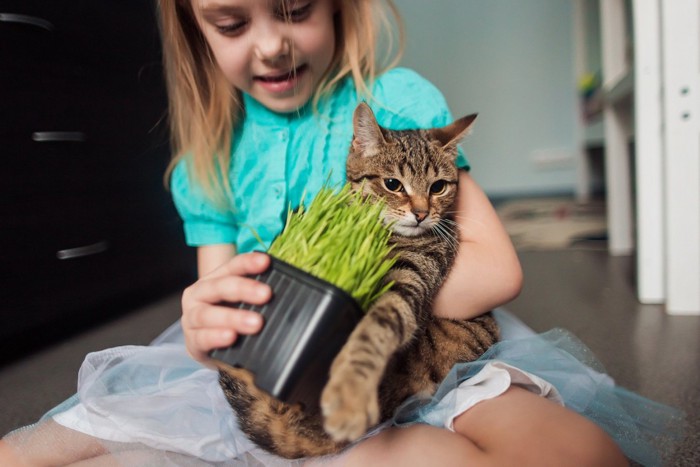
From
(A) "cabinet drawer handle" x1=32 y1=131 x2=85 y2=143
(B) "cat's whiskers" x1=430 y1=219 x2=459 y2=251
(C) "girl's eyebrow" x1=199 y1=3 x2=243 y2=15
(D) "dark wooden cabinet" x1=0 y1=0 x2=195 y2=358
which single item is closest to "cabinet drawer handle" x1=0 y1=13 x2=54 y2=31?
(D) "dark wooden cabinet" x1=0 y1=0 x2=195 y2=358

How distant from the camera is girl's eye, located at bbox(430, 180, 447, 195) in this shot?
0.85 m

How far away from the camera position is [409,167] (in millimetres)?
841

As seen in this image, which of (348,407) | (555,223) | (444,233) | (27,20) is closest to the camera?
(348,407)

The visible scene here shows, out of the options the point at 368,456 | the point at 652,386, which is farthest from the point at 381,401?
the point at 652,386

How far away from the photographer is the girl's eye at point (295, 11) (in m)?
0.77

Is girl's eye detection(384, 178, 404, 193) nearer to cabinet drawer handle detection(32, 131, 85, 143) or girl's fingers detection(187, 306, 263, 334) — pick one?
girl's fingers detection(187, 306, 263, 334)

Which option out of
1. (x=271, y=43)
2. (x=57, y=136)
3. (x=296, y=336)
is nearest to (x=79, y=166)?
(x=57, y=136)

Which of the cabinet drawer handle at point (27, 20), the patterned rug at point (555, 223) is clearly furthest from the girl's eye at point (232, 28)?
the patterned rug at point (555, 223)

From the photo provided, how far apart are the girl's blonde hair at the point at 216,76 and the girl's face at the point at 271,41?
51 millimetres

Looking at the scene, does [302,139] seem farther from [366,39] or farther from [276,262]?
[276,262]

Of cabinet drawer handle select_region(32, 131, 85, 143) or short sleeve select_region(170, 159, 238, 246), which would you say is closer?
short sleeve select_region(170, 159, 238, 246)

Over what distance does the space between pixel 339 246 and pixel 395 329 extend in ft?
0.36

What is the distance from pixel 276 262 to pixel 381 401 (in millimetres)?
245

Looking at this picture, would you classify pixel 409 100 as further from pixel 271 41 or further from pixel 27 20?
pixel 27 20
